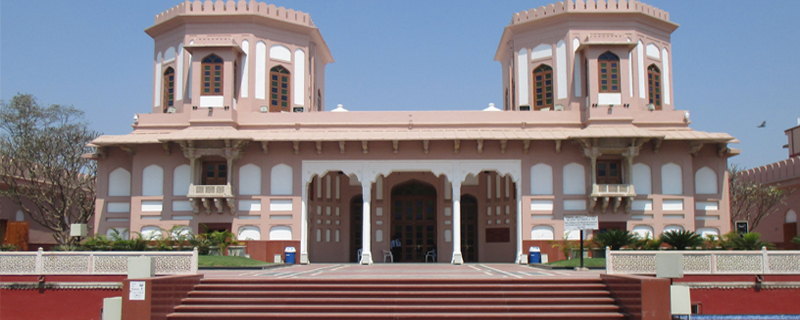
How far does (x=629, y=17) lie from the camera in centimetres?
2912

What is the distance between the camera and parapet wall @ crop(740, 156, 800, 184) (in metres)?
32.8

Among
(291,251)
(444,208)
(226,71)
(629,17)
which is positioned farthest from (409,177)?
(629,17)

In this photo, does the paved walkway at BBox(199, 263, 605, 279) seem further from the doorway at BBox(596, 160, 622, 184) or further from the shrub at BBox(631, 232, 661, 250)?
the doorway at BBox(596, 160, 622, 184)

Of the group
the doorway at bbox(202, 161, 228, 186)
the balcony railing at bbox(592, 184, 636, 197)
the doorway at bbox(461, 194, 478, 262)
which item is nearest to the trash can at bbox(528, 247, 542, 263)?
the balcony railing at bbox(592, 184, 636, 197)

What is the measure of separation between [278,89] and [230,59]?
9.12 ft

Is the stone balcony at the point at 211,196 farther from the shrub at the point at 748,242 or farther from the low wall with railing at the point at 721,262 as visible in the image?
the shrub at the point at 748,242

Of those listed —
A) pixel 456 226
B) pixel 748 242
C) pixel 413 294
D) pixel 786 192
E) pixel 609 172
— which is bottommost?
pixel 413 294

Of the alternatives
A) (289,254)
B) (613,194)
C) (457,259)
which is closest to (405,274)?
(457,259)

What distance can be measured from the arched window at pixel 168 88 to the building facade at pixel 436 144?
0.06 m

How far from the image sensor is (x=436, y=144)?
2734cm

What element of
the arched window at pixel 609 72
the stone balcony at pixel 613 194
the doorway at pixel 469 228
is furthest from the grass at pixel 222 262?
the arched window at pixel 609 72

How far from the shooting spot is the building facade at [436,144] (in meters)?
26.8

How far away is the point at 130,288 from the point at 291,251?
12.0 metres

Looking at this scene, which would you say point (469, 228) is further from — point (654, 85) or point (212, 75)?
point (212, 75)
